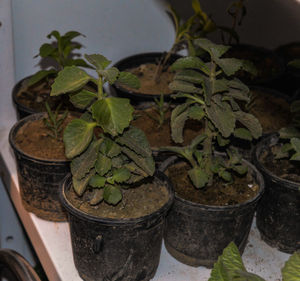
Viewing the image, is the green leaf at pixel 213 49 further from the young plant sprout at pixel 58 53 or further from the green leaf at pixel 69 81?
the young plant sprout at pixel 58 53

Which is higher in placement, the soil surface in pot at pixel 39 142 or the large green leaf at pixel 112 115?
the large green leaf at pixel 112 115

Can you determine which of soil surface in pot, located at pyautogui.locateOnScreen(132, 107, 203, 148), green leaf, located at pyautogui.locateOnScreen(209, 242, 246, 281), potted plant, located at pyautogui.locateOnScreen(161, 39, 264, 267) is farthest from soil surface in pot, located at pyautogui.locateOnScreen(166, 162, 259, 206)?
green leaf, located at pyautogui.locateOnScreen(209, 242, 246, 281)

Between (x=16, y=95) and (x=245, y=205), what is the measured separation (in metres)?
0.82

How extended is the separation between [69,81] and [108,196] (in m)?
0.25

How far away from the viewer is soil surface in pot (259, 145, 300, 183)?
1.24 m

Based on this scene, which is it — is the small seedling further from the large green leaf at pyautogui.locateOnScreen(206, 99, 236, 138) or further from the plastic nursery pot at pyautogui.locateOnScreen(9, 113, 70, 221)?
the large green leaf at pyautogui.locateOnScreen(206, 99, 236, 138)

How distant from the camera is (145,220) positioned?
0.98 metres

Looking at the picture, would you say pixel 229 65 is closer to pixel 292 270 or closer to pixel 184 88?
pixel 184 88

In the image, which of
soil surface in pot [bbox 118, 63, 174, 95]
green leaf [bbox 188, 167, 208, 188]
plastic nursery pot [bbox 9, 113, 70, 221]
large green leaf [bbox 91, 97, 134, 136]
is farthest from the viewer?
soil surface in pot [bbox 118, 63, 174, 95]

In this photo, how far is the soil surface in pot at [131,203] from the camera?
102 cm

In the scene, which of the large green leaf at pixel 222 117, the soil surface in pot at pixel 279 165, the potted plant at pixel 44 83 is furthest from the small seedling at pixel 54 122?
the soil surface in pot at pixel 279 165

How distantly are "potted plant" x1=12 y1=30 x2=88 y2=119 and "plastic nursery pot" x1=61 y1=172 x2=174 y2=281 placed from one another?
0.41 m

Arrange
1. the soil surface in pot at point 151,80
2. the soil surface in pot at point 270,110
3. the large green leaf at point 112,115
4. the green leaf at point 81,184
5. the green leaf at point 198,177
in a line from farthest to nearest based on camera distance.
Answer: the soil surface in pot at point 151,80, the soil surface in pot at point 270,110, the green leaf at point 198,177, the green leaf at point 81,184, the large green leaf at point 112,115

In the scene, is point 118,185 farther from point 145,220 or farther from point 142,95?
point 142,95
